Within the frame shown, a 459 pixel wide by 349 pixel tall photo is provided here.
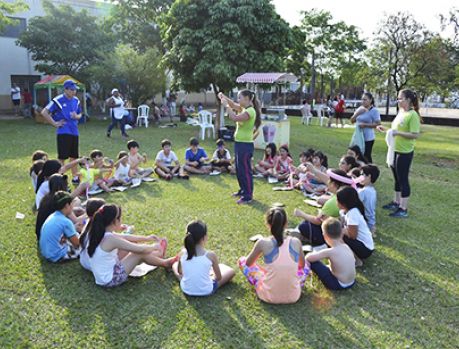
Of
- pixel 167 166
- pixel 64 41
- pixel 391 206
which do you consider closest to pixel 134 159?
pixel 167 166

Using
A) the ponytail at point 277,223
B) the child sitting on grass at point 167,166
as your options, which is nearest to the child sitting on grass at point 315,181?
the child sitting on grass at point 167,166

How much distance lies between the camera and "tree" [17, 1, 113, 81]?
19641 mm

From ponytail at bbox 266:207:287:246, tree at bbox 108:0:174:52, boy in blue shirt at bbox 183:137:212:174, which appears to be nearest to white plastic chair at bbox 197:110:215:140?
boy in blue shirt at bbox 183:137:212:174

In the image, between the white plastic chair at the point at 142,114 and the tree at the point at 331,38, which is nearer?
the white plastic chair at the point at 142,114

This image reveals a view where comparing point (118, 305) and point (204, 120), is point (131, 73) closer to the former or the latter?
point (204, 120)

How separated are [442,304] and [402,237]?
1.62 meters

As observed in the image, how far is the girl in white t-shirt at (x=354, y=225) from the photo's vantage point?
162 inches

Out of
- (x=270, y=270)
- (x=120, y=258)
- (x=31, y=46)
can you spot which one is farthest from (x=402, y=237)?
(x=31, y=46)

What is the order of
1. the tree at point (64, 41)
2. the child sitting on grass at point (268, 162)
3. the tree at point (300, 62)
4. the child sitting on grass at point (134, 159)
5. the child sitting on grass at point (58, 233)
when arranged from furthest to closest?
the tree at point (300, 62) < the tree at point (64, 41) < the child sitting on grass at point (268, 162) < the child sitting on grass at point (134, 159) < the child sitting on grass at point (58, 233)

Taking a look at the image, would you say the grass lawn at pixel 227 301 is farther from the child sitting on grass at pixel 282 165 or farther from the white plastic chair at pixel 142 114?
the white plastic chair at pixel 142 114

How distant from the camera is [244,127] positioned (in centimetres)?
605

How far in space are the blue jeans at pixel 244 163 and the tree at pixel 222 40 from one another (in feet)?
22.6

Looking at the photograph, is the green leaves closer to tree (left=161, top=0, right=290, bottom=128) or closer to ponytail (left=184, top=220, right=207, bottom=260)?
tree (left=161, top=0, right=290, bottom=128)

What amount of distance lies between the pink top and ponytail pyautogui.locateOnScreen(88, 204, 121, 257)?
1493 millimetres
